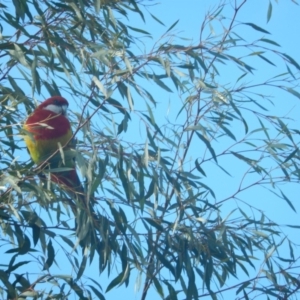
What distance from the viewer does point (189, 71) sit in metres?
2.33

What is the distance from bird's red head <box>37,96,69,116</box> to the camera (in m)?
2.88

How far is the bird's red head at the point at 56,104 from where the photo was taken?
2879 mm

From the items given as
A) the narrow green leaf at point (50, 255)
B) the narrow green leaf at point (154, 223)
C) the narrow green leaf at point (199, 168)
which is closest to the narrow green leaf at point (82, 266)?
the narrow green leaf at point (50, 255)

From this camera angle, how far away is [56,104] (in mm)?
2920

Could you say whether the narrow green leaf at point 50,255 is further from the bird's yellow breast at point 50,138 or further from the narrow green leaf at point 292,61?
the narrow green leaf at point 292,61

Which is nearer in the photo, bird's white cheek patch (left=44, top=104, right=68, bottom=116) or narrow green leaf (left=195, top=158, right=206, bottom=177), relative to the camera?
narrow green leaf (left=195, top=158, right=206, bottom=177)

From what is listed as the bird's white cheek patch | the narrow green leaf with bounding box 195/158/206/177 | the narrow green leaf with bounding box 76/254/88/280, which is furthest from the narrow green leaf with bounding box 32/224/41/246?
the bird's white cheek patch

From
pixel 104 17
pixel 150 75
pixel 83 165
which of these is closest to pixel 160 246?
pixel 83 165

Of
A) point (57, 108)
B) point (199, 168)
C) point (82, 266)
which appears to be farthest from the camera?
point (57, 108)

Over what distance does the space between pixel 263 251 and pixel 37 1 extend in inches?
46.0

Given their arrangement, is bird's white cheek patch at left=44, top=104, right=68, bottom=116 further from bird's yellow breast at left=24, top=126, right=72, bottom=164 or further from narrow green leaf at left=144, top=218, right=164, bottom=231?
narrow green leaf at left=144, top=218, right=164, bottom=231

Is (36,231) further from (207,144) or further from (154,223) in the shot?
(207,144)

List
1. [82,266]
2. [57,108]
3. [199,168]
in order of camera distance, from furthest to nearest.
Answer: [57,108] → [199,168] → [82,266]

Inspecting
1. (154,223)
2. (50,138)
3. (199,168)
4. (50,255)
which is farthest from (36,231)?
(50,138)
